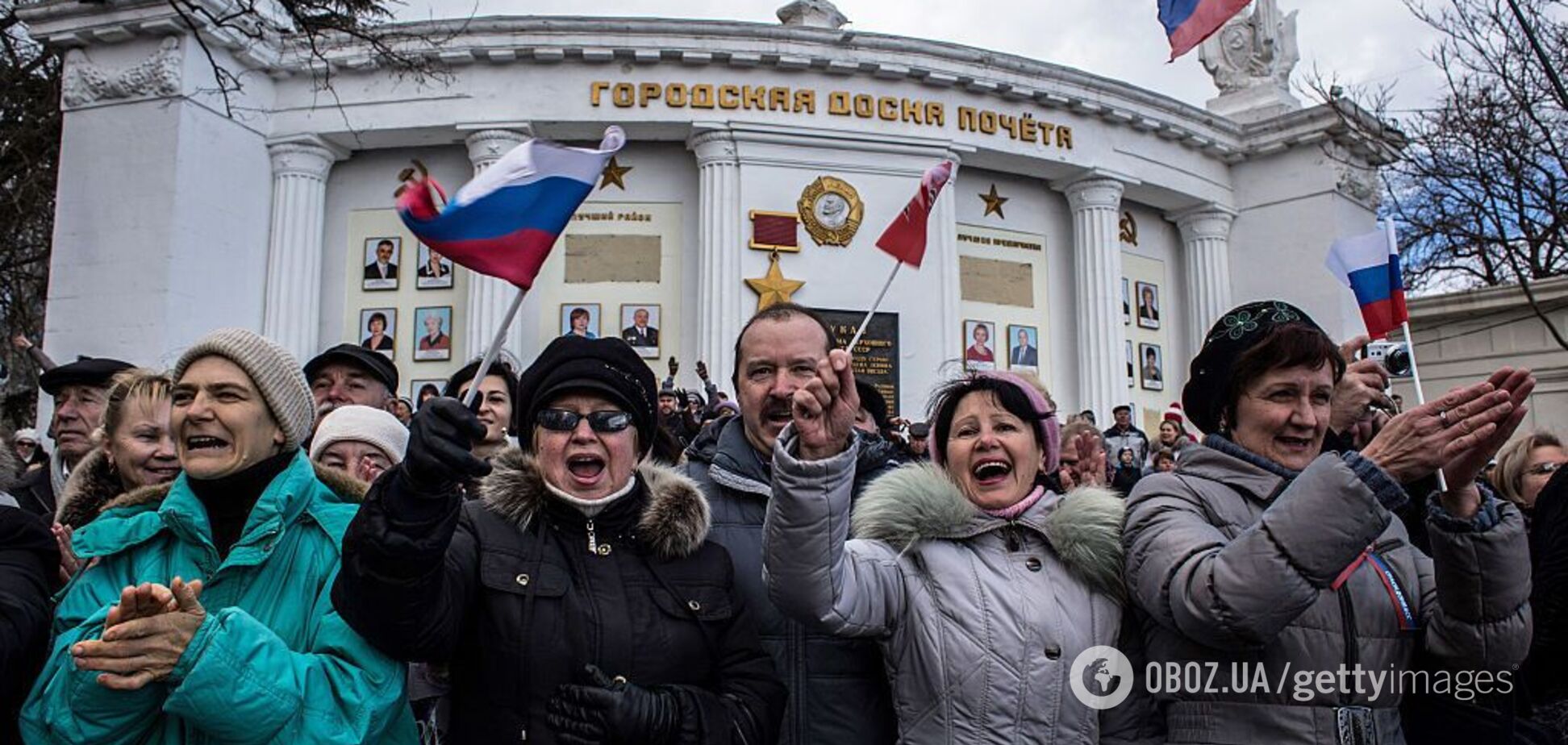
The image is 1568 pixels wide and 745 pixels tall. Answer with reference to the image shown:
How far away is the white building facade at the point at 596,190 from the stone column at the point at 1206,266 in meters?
2.63

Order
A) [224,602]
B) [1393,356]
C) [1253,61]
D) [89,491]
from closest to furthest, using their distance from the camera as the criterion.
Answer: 1. [224,602]
2. [89,491]
3. [1393,356]
4. [1253,61]

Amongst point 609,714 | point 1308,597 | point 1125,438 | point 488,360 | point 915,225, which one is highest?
point 915,225

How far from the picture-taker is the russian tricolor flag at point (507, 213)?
2.47 metres

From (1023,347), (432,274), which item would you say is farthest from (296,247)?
(1023,347)

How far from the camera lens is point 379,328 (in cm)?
1543

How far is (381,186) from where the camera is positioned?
1611cm

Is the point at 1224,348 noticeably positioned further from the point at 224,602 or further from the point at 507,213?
the point at 224,602

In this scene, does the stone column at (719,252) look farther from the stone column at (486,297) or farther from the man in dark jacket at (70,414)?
the man in dark jacket at (70,414)

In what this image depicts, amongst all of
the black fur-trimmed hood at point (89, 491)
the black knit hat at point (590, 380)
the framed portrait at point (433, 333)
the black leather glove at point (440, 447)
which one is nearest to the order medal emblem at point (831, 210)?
the framed portrait at point (433, 333)

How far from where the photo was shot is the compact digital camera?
3373mm

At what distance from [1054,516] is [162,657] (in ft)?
6.26

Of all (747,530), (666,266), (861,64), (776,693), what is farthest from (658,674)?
(861,64)

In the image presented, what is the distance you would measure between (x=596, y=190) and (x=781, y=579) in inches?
482

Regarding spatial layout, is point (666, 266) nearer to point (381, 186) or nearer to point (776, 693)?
point (381, 186)
